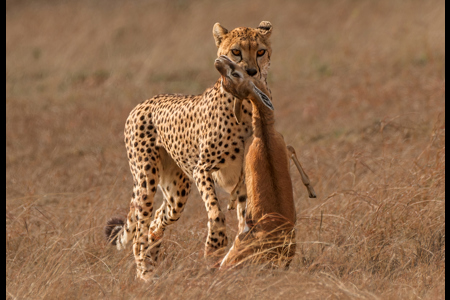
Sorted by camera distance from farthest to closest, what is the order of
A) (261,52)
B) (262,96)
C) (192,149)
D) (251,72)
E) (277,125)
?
1. (277,125)
2. (192,149)
3. (261,52)
4. (251,72)
5. (262,96)

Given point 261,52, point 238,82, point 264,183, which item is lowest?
point 264,183

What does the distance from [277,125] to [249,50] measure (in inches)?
207

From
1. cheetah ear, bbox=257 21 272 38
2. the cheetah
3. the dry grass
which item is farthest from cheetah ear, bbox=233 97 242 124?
the dry grass

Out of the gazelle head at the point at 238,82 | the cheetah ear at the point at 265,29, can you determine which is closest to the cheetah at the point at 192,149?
the cheetah ear at the point at 265,29

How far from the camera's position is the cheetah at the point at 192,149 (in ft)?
13.7

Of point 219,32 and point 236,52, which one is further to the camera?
point 219,32

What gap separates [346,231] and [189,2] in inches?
456

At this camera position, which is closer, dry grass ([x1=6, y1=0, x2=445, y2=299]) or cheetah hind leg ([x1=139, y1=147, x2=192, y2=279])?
dry grass ([x1=6, y1=0, x2=445, y2=299])

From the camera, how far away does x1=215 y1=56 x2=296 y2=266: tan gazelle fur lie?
3805 mm

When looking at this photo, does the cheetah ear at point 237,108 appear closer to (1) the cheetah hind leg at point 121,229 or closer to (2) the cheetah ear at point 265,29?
(2) the cheetah ear at point 265,29

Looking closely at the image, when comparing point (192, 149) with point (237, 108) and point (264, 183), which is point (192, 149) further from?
point (264, 183)

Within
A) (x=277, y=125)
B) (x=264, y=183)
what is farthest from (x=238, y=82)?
(x=277, y=125)

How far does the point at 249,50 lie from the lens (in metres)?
4.09

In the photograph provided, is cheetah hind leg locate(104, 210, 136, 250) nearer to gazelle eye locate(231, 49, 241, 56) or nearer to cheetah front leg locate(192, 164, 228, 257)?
cheetah front leg locate(192, 164, 228, 257)
